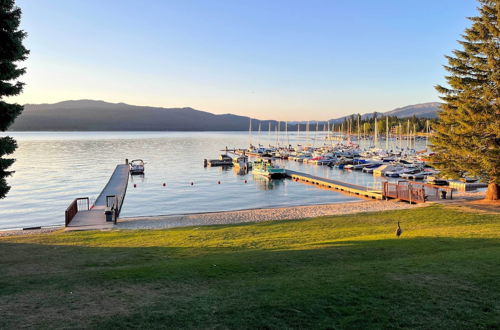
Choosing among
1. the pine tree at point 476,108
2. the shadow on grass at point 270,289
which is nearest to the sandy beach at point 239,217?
the pine tree at point 476,108

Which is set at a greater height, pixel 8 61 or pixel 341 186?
pixel 8 61

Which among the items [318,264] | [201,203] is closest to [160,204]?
[201,203]

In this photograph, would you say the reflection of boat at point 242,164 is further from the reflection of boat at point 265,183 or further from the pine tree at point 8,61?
the pine tree at point 8,61

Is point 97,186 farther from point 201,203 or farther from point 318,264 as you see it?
point 318,264

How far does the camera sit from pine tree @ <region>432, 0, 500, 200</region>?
2880 cm

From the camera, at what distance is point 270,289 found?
381 inches

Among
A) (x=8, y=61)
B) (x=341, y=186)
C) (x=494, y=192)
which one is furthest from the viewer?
(x=341, y=186)

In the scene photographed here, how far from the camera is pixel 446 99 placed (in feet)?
105

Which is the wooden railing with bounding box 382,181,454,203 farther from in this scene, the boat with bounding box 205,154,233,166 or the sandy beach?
the boat with bounding box 205,154,233,166

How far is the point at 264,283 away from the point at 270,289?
63cm

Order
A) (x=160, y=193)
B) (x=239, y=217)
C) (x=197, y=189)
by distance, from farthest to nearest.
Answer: (x=197, y=189)
(x=160, y=193)
(x=239, y=217)

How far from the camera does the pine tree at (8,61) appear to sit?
13.8 metres

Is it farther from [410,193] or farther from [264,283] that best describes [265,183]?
[264,283]

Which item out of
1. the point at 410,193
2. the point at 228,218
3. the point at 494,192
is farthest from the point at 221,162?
the point at 494,192
